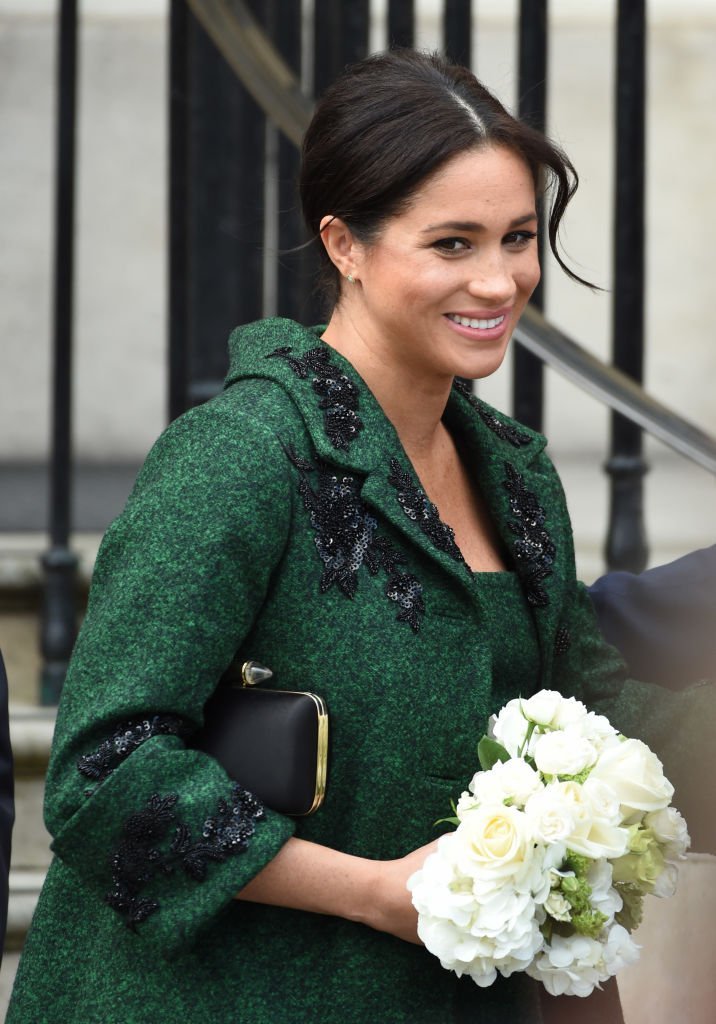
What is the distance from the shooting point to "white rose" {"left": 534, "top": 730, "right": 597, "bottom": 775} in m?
1.57

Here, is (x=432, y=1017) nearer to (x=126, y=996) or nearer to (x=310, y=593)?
(x=126, y=996)

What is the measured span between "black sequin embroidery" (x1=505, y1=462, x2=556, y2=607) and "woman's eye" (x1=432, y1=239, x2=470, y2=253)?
341 mm

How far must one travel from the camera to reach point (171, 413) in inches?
129

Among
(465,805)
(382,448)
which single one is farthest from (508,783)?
(382,448)

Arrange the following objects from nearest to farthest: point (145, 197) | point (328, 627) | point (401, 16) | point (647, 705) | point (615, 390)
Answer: point (328, 627) < point (647, 705) < point (615, 390) < point (401, 16) < point (145, 197)

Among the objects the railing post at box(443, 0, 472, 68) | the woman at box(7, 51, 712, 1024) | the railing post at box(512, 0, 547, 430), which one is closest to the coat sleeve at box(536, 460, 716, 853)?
the woman at box(7, 51, 712, 1024)

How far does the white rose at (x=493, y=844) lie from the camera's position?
1.49m

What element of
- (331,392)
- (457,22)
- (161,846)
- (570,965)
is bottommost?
(570,965)

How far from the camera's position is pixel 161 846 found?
1526 millimetres

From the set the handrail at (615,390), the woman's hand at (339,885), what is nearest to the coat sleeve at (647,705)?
the woman's hand at (339,885)

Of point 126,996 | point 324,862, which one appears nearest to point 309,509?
point 324,862

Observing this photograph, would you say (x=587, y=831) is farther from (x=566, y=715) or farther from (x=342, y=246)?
(x=342, y=246)

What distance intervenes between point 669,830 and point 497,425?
1.93 feet

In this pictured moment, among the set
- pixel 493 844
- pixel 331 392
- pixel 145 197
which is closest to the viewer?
pixel 493 844
